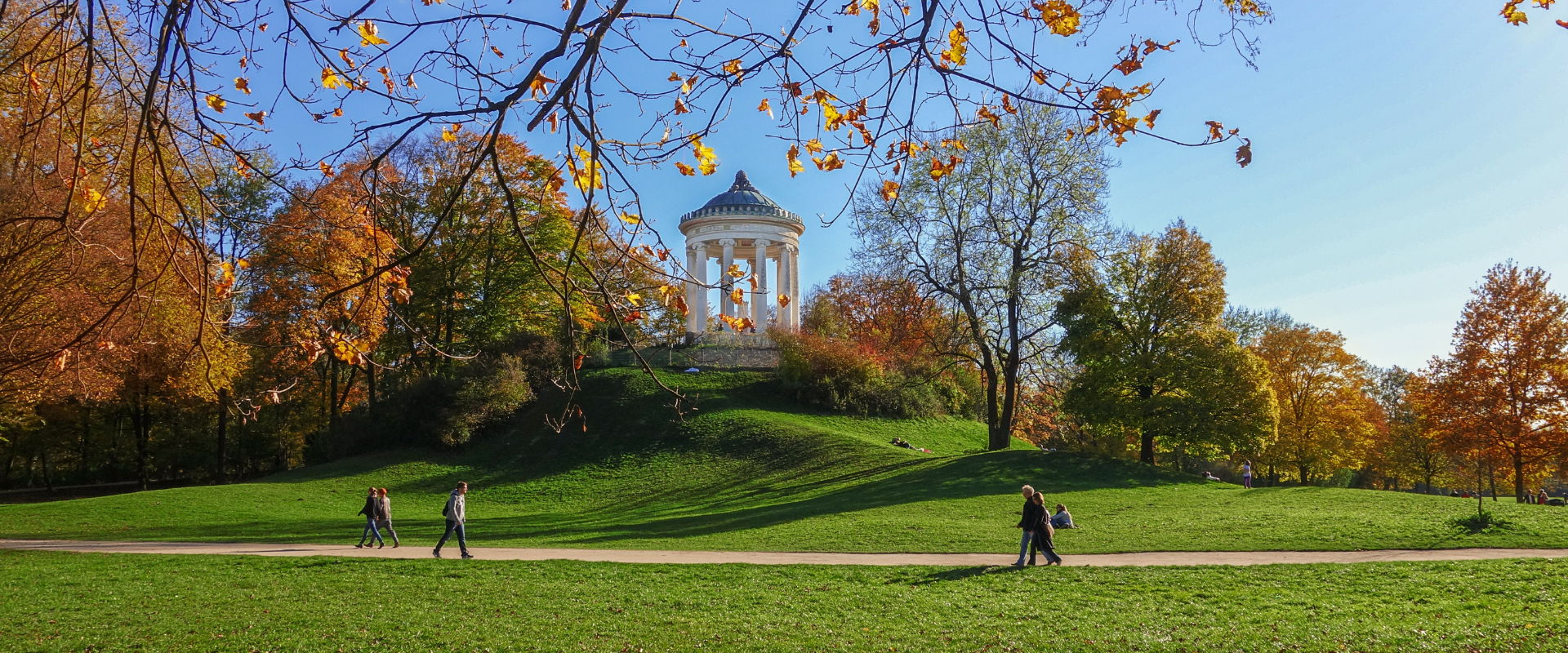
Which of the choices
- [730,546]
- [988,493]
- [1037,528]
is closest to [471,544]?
[730,546]

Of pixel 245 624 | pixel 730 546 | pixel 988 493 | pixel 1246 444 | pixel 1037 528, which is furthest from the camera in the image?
pixel 1246 444

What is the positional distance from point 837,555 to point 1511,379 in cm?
2278

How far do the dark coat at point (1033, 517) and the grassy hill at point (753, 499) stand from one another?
2063 millimetres

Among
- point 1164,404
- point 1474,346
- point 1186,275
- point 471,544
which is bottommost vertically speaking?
point 471,544

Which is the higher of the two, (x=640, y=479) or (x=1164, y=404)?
(x=1164, y=404)

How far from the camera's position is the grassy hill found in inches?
632

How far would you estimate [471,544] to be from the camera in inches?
665

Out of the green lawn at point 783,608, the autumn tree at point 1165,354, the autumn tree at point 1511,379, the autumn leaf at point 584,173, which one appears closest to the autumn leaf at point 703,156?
the autumn leaf at point 584,173

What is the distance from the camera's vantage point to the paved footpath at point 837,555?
43.0ft

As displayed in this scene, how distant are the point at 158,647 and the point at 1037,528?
1035 centimetres

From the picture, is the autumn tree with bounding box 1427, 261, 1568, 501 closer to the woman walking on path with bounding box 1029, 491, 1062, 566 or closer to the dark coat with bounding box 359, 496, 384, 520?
the woman walking on path with bounding box 1029, 491, 1062, 566

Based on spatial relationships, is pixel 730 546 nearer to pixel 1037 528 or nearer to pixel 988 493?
pixel 1037 528

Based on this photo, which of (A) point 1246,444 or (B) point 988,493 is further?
(A) point 1246,444

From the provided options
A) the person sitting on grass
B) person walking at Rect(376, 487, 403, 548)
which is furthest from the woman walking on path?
person walking at Rect(376, 487, 403, 548)
